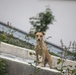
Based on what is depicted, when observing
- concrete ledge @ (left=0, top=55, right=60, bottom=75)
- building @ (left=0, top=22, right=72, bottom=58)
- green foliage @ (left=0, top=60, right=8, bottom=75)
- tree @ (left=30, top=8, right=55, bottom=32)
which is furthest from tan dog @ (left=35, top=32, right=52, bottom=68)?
tree @ (left=30, top=8, right=55, bottom=32)

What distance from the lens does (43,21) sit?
47.5 feet

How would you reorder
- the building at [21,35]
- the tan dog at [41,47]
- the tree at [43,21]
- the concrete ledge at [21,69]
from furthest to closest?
the tree at [43,21]
the building at [21,35]
the tan dog at [41,47]
the concrete ledge at [21,69]

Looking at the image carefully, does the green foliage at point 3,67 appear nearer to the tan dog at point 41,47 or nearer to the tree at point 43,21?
the tan dog at point 41,47

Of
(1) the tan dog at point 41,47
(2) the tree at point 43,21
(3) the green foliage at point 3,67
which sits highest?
(2) the tree at point 43,21

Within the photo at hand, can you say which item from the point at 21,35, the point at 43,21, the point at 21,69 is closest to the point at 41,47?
the point at 21,69

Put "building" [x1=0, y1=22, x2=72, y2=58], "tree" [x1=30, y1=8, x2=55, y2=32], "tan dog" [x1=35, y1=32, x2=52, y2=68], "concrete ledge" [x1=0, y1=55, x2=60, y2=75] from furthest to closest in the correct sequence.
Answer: "tree" [x1=30, y1=8, x2=55, y2=32] → "building" [x1=0, y1=22, x2=72, y2=58] → "tan dog" [x1=35, y1=32, x2=52, y2=68] → "concrete ledge" [x1=0, y1=55, x2=60, y2=75]

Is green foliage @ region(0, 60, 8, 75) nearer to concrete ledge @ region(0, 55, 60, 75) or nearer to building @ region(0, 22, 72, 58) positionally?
concrete ledge @ region(0, 55, 60, 75)

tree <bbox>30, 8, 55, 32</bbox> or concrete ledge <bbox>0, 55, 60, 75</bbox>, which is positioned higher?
tree <bbox>30, 8, 55, 32</bbox>

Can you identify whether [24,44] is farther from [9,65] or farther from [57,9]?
[9,65]

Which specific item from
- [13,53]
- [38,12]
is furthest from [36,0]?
[13,53]

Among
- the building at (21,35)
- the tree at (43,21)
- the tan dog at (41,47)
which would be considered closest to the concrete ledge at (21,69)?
the tan dog at (41,47)

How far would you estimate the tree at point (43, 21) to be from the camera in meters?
14.4

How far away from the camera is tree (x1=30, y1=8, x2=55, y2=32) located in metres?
14.4

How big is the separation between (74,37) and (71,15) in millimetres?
968
